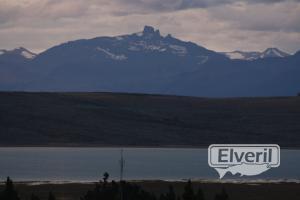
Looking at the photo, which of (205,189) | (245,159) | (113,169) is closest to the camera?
(245,159)

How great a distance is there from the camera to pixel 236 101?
197750 millimetres

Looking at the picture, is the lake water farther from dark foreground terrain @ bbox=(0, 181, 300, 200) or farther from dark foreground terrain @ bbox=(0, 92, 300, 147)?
dark foreground terrain @ bbox=(0, 92, 300, 147)

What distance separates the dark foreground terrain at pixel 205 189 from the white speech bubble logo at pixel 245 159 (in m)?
30.1

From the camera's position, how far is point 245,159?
27.1m

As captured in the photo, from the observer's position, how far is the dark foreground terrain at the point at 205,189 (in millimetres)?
59188

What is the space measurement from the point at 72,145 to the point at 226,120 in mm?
35515

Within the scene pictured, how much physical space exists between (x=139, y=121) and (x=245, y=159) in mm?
136945

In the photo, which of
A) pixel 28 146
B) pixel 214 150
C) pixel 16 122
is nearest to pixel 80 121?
pixel 16 122

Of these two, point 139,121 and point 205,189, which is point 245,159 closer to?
point 205,189

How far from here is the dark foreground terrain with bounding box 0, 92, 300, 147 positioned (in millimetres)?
150000

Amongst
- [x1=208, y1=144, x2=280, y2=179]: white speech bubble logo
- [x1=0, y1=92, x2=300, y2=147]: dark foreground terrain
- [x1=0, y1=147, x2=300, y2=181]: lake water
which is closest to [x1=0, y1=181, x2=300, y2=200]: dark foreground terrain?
[x1=0, y1=147, x2=300, y2=181]: lake water

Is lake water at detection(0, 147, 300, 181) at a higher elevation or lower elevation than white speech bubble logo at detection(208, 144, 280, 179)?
higher

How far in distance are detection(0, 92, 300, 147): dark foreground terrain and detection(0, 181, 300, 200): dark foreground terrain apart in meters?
78.0

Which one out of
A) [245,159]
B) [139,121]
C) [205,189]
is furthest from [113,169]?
[139,121]
